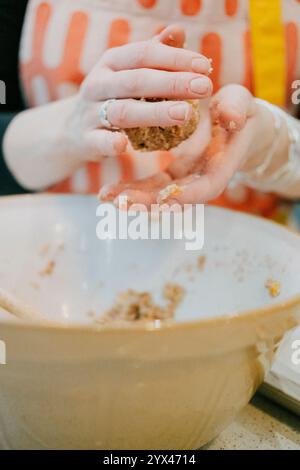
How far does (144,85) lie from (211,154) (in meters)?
0.08

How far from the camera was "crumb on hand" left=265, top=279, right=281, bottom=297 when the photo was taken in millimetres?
413

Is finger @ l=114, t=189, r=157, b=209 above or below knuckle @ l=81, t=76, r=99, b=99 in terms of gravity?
below

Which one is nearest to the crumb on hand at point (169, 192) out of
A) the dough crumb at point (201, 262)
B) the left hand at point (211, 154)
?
the left hand at point (211, 154)

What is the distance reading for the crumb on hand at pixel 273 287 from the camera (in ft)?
1.36

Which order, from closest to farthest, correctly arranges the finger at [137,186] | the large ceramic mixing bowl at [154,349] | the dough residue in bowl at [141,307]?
the large ceramic mixing bowl at [154,349] → the finger at [137,186] → the dough residue in bowl at [141,307]

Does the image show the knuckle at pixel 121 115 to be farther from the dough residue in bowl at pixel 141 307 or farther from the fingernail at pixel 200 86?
the dough residue in bowl at pixel 141 307

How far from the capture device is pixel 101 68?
1.30 ft

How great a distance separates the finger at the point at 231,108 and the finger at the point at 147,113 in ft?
0.11

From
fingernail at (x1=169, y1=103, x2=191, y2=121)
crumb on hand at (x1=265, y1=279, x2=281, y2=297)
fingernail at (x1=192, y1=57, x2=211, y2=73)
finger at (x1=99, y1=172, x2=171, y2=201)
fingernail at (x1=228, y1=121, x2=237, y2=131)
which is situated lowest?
crumb on hand at (x1=265, y1=279, x2=281, y2=297)

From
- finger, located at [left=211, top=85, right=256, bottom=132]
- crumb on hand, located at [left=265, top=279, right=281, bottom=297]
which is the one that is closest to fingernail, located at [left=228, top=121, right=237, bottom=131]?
finger, located at [left=211, top=85, right=256, bottom=132]

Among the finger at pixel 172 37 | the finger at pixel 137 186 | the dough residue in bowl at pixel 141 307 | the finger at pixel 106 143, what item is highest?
the finger at pixel 172 37

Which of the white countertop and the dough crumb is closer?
the white countertop

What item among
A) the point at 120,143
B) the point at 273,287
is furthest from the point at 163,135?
the point at 273,287

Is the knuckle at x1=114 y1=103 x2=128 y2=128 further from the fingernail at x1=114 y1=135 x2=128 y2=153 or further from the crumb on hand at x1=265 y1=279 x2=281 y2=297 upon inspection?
the crumb on hand at x1=265 y1=279 x2=281 y2=297
